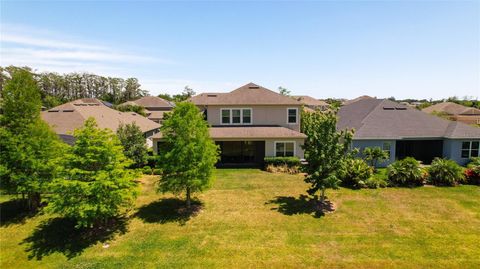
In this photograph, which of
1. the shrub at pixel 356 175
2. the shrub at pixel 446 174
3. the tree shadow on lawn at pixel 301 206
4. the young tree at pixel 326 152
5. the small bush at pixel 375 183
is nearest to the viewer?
the young tree at pixel 326 152

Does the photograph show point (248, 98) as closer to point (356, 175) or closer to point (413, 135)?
point (356, 175)

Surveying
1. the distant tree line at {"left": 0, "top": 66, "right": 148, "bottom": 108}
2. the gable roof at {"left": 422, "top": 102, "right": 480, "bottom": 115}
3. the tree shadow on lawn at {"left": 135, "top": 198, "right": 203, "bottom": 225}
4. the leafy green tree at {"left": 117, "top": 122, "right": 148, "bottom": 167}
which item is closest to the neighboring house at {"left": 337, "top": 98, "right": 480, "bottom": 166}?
the tree shadow on lawn at {"left": 135, "top": 198, "right": 203, "bottom": 225}

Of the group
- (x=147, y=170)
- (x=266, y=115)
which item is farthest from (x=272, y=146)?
(x=147, y=170)

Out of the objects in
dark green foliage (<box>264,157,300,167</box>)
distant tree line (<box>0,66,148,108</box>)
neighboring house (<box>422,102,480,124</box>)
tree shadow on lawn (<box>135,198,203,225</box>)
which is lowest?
tree shadow on lawn (<box>135,198,203,225</box>)

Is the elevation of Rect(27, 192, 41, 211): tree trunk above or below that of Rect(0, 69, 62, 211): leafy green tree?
below

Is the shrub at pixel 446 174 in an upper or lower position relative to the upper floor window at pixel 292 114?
lower

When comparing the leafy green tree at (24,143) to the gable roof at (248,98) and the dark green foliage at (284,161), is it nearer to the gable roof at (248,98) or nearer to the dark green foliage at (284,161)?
the gable roof at (248,98)

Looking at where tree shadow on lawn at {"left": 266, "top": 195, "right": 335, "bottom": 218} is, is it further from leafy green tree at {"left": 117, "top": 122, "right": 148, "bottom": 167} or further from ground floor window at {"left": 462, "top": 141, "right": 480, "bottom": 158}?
ground floor window at {"left": 462, "top": 141, "right": 480, "bottom": 158}

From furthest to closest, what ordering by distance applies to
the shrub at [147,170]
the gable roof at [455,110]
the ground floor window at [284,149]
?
the gable roof at [455,110] → the ground floor window at [284,149] → the shrub at [147,170]

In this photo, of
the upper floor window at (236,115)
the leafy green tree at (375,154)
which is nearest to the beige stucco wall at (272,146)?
the upper floor window at (236,115)
